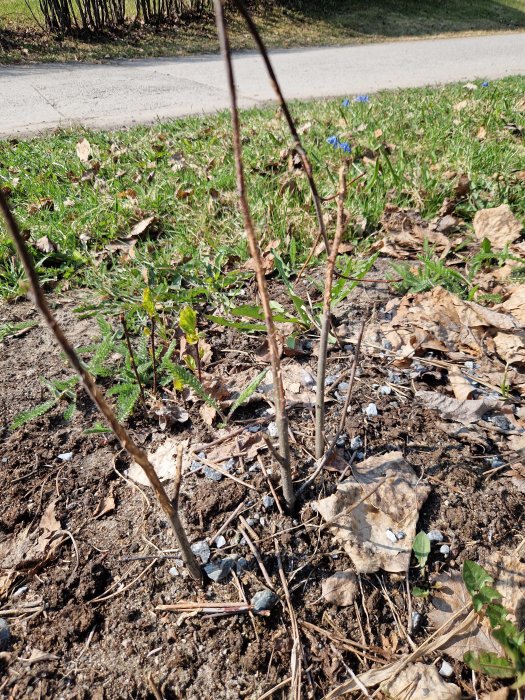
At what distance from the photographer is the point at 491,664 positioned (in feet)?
3.49

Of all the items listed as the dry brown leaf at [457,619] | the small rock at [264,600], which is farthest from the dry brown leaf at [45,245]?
the dry brown leaf at [457,619]

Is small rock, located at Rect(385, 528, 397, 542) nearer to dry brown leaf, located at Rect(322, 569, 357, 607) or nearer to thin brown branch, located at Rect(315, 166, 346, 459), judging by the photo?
dry brown leaf, located at Rect(322, 569, 357, 607)

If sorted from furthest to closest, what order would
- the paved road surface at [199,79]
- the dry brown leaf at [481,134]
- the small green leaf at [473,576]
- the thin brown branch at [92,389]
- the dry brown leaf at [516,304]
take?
the paved road surface at [199,79] < the dry brown leaf at [481,134] < the dry brown leaf at [516,304] < the small green leaf at [473,576] < the thin brown branch at [92,389]

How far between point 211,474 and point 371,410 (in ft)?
1.90

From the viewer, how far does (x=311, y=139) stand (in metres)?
4.38

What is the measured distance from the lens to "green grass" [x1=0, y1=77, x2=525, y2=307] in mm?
2650

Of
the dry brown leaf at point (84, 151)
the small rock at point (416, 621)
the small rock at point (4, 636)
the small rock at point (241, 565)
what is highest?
the dry brown leaf at point (84, 151)

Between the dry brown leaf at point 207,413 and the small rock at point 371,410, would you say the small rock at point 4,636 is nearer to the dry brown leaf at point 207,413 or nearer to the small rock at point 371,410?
the dry brown leaf at point 207,413

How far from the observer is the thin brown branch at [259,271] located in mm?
714

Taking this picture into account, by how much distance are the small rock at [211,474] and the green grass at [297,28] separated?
12.7m

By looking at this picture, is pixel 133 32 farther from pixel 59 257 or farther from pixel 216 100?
pixel 59 257

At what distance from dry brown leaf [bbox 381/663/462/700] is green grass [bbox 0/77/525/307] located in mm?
1694

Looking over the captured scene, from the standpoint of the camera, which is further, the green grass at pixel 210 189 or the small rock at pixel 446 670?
the green grass at pixel 210 189

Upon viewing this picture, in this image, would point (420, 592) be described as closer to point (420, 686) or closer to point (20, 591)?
point (420, 686)
